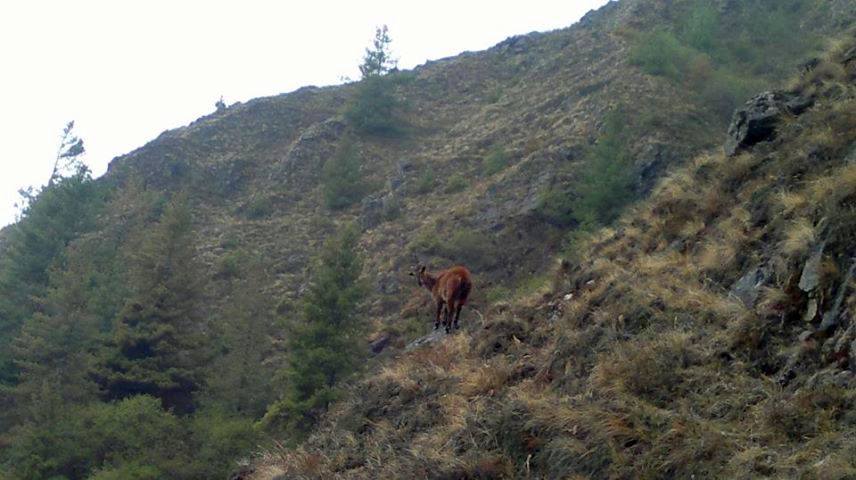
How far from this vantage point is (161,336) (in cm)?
2908

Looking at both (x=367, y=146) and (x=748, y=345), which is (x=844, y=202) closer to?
(x=748, y=345)

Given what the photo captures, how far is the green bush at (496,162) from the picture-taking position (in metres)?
42.4

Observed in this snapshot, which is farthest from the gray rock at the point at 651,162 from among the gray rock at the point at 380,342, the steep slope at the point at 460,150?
the gray rock at the point at 380,342

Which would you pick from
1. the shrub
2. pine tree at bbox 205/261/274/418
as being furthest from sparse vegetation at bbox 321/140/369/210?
pine tree at bbox 205/261/274/418

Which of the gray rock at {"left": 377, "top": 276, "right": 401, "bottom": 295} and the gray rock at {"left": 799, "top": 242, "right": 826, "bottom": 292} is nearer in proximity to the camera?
the gray rock at {"left": 799, "top": 242, "right": 826, "bottom": 292}

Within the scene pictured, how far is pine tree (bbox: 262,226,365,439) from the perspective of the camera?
22125mm

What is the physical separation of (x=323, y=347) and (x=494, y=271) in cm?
1190

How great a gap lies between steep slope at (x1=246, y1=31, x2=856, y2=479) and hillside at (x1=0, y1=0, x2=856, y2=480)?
0.12 ft

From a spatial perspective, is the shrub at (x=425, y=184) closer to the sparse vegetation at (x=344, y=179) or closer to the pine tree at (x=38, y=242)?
the sparse vegetation at (x=344, y=179)

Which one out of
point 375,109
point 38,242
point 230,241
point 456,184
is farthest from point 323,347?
point 375,109

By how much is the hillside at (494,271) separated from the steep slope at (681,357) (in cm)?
4

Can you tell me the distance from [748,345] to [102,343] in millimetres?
26129

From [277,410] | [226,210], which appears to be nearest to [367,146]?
[226,210]

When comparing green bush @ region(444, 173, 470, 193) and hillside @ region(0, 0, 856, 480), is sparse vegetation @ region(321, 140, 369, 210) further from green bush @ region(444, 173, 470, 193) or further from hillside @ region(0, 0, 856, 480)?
green bush @ region(444, 173, 470, 193)
